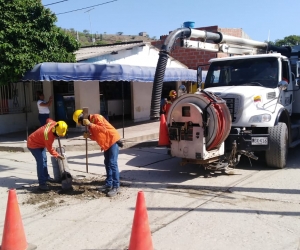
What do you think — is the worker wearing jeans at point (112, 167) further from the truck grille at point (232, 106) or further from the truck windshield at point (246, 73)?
the truck windshield at point (246, 73)

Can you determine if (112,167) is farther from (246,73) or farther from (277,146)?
(246,73)

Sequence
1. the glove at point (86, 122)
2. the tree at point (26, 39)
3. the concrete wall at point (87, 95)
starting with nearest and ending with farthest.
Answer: the glove at point (86, 122) < the tree at point (26, 39) < the concrete wall at point (87, 95)

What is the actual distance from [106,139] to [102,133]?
0.13m

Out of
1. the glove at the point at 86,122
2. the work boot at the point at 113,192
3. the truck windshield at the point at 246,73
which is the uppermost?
the truck windshield at the point at 246,73

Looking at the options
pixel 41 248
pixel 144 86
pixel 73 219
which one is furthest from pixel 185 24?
pixel 144 86

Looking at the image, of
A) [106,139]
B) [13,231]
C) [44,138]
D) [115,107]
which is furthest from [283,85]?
[115,107]

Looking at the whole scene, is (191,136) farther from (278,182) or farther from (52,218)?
(52,218)

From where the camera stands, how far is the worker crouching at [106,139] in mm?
5973

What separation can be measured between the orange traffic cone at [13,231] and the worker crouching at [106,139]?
2.12 m

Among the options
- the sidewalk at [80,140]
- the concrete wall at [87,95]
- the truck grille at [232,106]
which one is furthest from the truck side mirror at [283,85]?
the concrete wall at [87,95]

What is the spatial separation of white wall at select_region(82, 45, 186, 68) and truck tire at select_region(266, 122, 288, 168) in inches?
338

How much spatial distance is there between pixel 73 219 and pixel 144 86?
469 inches

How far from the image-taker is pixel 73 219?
498cm

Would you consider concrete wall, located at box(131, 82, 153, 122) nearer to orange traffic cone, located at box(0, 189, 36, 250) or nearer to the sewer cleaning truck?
the sewer cleaning truck
